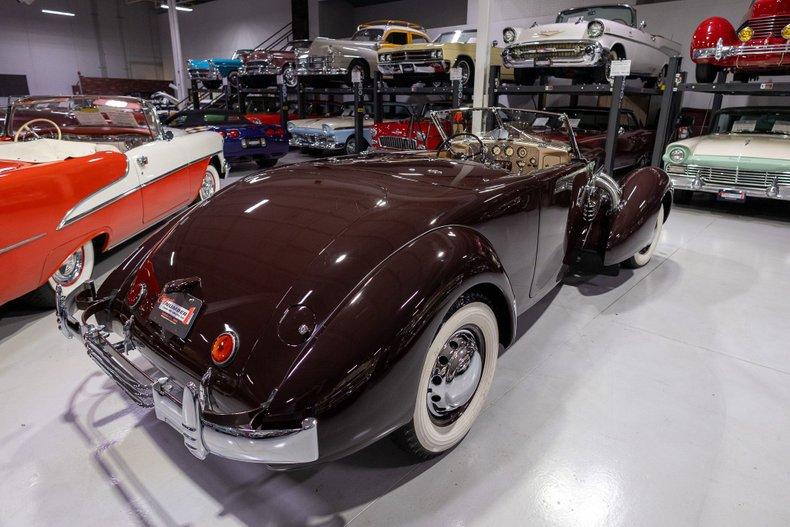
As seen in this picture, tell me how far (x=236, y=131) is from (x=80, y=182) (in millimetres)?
5594

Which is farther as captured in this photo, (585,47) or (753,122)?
(585,47)

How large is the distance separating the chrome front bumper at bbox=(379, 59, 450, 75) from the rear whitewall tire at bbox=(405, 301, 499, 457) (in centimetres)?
750

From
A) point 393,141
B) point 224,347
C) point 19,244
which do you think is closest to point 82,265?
point 19,244

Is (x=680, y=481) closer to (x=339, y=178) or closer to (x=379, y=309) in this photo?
(x=379, y=309)

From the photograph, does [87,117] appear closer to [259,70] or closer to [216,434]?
[216,434]

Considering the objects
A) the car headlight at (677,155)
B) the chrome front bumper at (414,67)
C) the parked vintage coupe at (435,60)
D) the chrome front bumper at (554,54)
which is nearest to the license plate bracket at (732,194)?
the car headlight at (677,155)

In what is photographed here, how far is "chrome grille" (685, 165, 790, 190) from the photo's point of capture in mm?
5266

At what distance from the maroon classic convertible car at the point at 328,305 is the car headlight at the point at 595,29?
5525 mm

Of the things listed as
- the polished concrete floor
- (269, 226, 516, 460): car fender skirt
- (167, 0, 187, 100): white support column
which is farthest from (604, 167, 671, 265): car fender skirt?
(167, 0, 187, 100): white support column

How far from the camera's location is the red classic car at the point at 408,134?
277 inches

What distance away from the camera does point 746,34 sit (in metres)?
6.17

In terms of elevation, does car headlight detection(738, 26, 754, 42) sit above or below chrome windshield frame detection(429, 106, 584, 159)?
above

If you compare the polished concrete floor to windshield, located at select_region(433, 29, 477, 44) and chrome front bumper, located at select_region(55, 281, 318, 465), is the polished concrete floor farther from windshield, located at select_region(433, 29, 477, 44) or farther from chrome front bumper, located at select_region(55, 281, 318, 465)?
windshield, located at select_region(433, 29, 477, 44)

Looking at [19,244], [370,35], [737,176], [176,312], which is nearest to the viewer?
[176,312]
